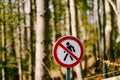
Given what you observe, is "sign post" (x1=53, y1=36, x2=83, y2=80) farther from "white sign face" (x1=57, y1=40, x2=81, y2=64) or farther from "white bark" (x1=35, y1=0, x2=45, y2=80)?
"white bark" (x1=35, y1=0, x2=45, y2=80)

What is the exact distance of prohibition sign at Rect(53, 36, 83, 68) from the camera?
553 cm

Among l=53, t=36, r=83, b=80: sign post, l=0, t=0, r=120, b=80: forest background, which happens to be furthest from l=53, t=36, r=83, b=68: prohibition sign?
l=0, t=0, r=120, b=80: forest background

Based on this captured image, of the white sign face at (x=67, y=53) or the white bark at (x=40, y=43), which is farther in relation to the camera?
the white bark at (x=40, y=43)

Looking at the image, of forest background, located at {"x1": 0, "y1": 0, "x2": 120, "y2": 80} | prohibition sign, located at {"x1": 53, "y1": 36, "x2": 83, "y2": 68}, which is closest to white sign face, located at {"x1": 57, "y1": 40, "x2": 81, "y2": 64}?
prohibition sign, located at {"x1": 53, "y1": 36, "x2": 83, "y2": 68}

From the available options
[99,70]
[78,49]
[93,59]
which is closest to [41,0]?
[78,49]

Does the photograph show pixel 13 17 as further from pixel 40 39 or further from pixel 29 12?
pixel 40 39

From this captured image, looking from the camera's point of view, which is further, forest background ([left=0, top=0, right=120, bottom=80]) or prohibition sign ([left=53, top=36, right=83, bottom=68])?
forest background ([left=0, top=0, right=120, bottom=80])

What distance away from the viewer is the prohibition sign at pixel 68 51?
553 cm

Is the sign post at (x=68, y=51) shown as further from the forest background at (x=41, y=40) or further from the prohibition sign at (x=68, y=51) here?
the forest background at (x=41, y=40)

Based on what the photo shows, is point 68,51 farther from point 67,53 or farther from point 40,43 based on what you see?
point 40,43

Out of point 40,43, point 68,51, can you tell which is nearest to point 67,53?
point 68,51

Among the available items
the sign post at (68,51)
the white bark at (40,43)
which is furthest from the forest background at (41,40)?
the sign post at (68,51)

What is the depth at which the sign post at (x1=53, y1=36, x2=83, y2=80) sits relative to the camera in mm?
5530

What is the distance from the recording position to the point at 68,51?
5613mm
